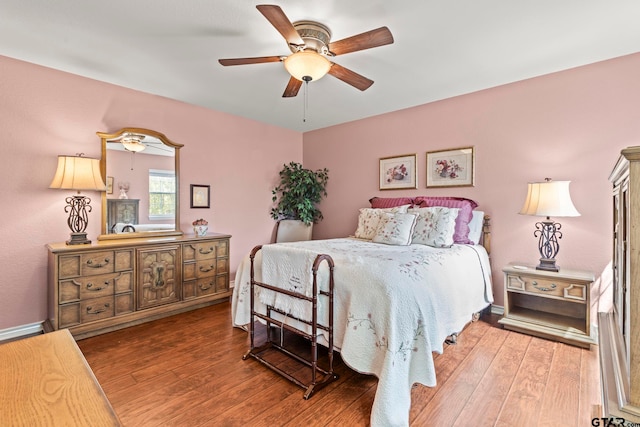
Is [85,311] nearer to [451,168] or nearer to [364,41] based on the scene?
[364,41]

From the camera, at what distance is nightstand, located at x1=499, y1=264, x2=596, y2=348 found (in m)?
2.51

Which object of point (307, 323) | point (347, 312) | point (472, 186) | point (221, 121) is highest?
point (221, 121)

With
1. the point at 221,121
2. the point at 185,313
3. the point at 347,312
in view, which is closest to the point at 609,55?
the point at 347,312

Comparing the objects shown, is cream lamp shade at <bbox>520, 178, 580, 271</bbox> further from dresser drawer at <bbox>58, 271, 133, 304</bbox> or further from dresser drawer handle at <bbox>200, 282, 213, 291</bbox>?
dresser drawer at <bbox>58, 271, 133, 304</bbox>

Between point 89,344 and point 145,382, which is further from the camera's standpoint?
point 89,344

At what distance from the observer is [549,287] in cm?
265

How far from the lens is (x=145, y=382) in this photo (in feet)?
6.60

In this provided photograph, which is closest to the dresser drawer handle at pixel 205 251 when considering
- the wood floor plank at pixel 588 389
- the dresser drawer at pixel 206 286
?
the dresser drawer at pixel 206 286

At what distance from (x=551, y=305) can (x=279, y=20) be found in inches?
138

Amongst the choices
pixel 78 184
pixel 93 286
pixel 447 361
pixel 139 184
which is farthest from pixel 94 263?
pixel 447 361

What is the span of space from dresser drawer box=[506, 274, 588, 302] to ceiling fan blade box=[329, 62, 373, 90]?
7.26 feet

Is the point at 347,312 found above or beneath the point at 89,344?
above

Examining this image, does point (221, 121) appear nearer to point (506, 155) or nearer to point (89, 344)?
point (89, 344)

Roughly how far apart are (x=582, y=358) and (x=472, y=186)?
1.84 m
